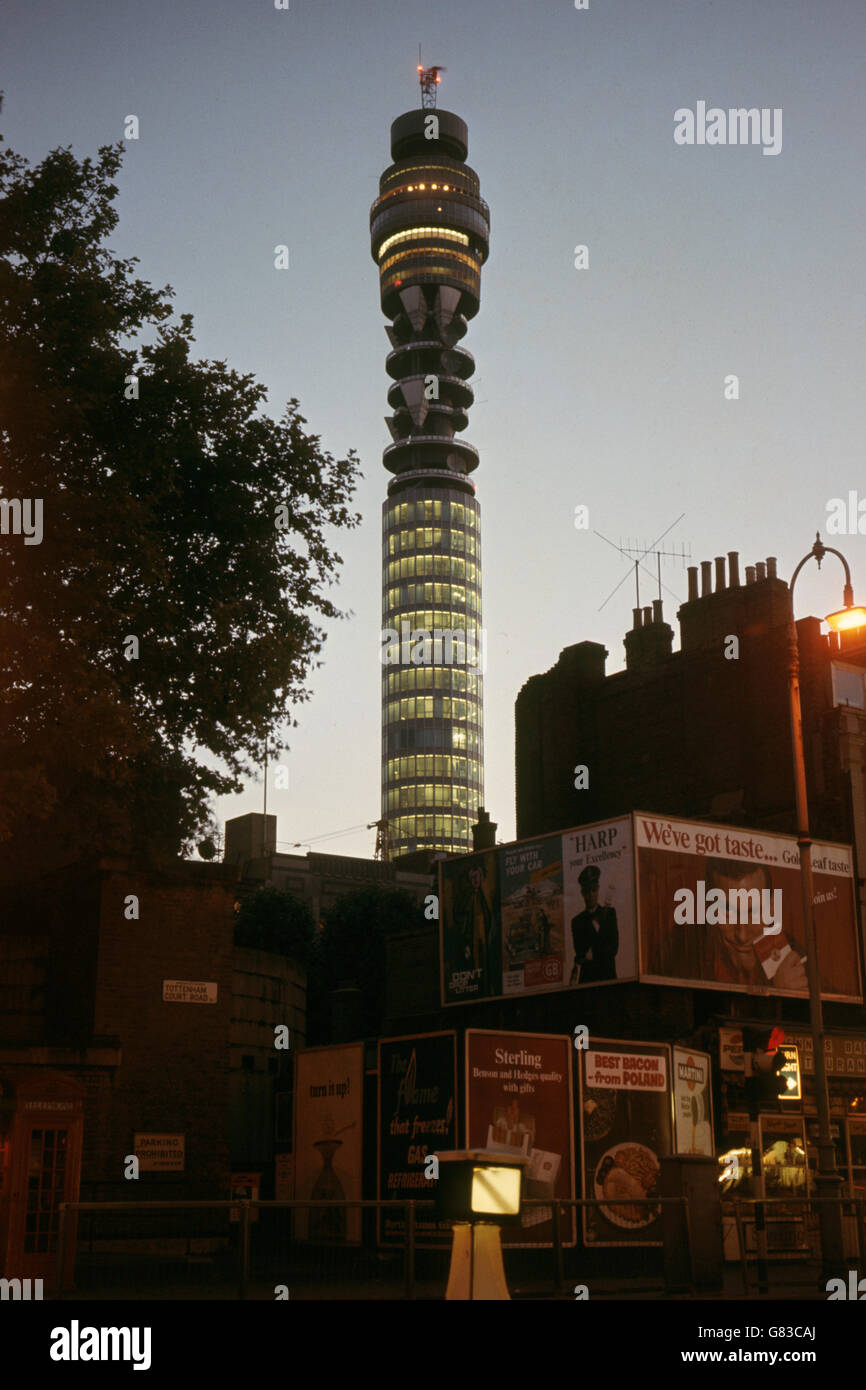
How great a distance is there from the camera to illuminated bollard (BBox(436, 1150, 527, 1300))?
12258 mm

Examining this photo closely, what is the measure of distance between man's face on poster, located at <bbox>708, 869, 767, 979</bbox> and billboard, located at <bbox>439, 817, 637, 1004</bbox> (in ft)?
8.13

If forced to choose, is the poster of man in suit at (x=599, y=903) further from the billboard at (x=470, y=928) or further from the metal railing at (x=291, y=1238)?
the metal railing at (x=291, y=1238)

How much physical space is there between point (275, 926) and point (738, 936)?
49.0 m

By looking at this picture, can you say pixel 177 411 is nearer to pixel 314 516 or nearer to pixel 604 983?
pixel 314 516

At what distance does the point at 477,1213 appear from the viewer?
12.3 metres

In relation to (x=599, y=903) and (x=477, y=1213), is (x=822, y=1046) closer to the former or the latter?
(x=477, y=1213)

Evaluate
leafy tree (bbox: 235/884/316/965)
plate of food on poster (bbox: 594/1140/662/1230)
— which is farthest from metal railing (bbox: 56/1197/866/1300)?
leafy tree (bbox: 235/884/316/965)

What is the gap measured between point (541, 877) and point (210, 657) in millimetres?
11504

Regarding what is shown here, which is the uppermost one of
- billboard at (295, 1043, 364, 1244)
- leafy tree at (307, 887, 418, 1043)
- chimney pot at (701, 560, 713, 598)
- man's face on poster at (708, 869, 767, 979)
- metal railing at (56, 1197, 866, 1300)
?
chimney pot at (701, 560, 713, 598)

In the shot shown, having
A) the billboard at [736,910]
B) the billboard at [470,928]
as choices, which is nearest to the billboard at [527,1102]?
the billboard at [736,910]

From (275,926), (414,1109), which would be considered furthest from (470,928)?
(275,926)

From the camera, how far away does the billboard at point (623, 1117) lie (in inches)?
967

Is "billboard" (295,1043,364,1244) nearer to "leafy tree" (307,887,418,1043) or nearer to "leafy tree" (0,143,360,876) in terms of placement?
"leafy tree" (0,143,360,876)

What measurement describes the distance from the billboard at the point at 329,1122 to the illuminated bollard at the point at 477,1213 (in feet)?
41.1
